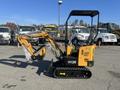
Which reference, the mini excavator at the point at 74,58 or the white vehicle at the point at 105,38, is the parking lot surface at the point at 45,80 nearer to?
the mini excavator at the point at 74,58

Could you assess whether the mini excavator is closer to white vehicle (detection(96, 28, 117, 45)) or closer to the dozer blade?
the dozer blade

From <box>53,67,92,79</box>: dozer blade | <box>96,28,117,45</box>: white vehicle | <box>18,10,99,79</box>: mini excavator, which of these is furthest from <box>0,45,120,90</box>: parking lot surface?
<box>96,28,117,45</box>: white vehicle

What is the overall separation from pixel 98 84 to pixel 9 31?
24.5 metres

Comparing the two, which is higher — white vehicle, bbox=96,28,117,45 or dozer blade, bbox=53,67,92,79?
dozer blade, bbox=53,67,92,79

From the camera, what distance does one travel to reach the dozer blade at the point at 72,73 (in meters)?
12.0

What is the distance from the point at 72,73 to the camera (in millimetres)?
12070

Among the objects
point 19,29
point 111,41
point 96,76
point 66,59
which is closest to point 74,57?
point 66,59

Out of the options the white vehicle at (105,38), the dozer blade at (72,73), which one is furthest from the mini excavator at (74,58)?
the white vehicle at (105,38)

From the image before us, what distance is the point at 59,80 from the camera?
11.5 m

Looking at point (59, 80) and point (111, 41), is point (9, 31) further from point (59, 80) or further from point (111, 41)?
point (59, 80)

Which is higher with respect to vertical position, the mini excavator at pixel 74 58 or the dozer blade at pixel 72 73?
the mini excavator at pixel 74 58

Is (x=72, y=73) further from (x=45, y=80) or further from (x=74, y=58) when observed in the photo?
(x=45, y=80)

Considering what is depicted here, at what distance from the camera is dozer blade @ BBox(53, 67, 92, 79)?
472 inches

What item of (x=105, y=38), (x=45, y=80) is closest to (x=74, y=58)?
(x=45, y=80)
